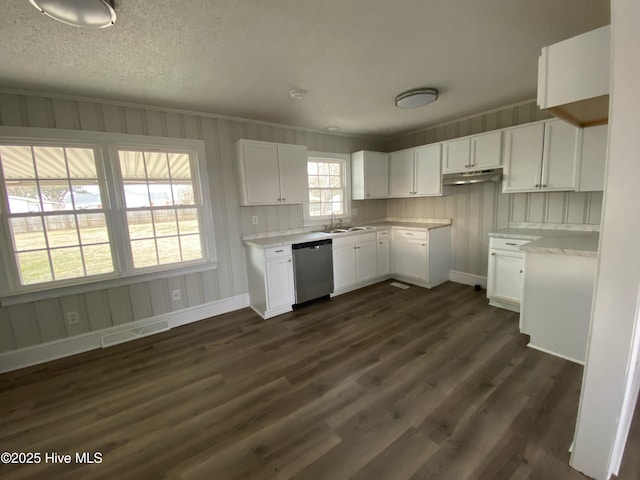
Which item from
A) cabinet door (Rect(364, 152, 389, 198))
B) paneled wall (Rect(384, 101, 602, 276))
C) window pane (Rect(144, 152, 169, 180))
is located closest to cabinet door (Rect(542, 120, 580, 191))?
paneled wall (Rect(384, 101, 602, 276))

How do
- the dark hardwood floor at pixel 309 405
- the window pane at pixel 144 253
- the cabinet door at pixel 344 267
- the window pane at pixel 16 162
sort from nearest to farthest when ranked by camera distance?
the dark hardwood floor at pixel 309 405 → the window pane at pixel 16 162 → the window pane at pixel 144 253 → the cabinet door at pixel 344 267

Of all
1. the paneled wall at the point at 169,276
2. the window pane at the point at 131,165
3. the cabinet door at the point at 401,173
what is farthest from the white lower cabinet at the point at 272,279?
the cabinet door at the point at 401,173

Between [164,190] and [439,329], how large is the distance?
3.49 meters

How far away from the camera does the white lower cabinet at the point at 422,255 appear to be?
3943 millimetres

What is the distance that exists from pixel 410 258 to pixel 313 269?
163 cm

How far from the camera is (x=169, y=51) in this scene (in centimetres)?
190

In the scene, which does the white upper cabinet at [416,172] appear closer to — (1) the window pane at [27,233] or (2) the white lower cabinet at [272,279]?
(2) the white lower cabinet at [272,279]

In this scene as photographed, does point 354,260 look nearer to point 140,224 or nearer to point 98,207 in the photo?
point 140,224

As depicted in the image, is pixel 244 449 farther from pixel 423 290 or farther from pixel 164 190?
pixel 423 290

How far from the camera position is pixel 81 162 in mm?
2656

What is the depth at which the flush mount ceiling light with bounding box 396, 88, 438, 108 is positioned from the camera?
2.75m

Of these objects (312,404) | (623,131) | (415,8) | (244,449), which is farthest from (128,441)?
(415,8)

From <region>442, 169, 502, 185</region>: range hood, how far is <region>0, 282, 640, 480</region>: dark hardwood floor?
5.63 ft

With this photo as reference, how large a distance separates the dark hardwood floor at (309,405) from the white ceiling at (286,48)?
253cm
